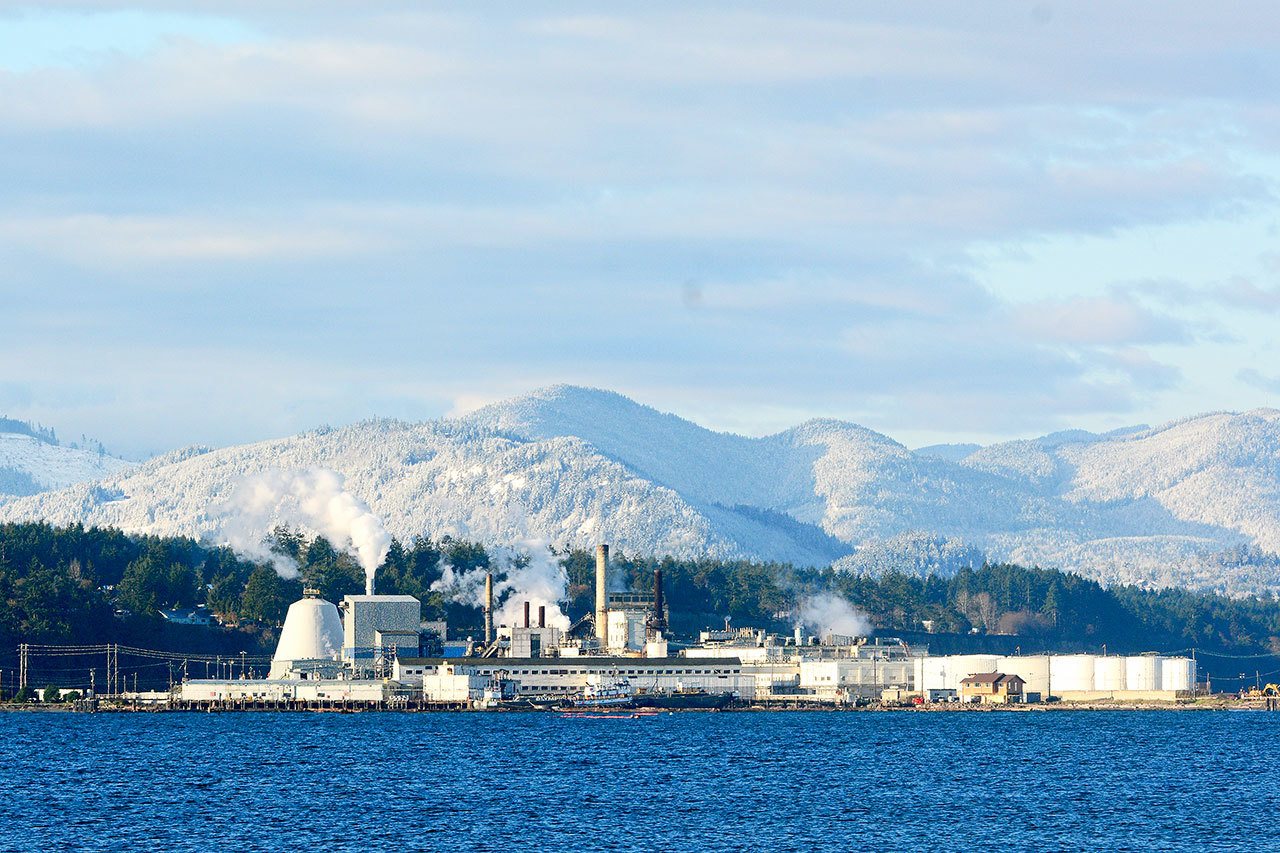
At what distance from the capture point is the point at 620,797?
143250mm

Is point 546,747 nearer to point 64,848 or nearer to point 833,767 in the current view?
point 833,767

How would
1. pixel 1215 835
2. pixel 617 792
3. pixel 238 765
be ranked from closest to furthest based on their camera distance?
pixel 1215 835 < pixel 617 792 < pixel 238 765

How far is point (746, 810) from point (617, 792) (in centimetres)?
1268

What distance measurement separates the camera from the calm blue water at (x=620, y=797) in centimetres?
12181

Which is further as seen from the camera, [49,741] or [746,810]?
[49,741]

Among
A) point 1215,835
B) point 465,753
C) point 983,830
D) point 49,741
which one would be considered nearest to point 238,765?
point 465,753

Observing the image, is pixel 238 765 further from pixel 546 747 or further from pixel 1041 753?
pixel 1041 753

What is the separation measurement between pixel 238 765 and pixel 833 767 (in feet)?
145

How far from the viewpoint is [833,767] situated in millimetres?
172500

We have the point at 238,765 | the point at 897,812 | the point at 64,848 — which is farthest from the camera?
the point at 238,765

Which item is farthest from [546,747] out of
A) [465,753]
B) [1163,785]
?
[1163,785]

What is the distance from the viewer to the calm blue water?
400 ft

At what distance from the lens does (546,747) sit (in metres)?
194

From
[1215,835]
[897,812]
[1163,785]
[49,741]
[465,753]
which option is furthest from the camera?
[49,741]
